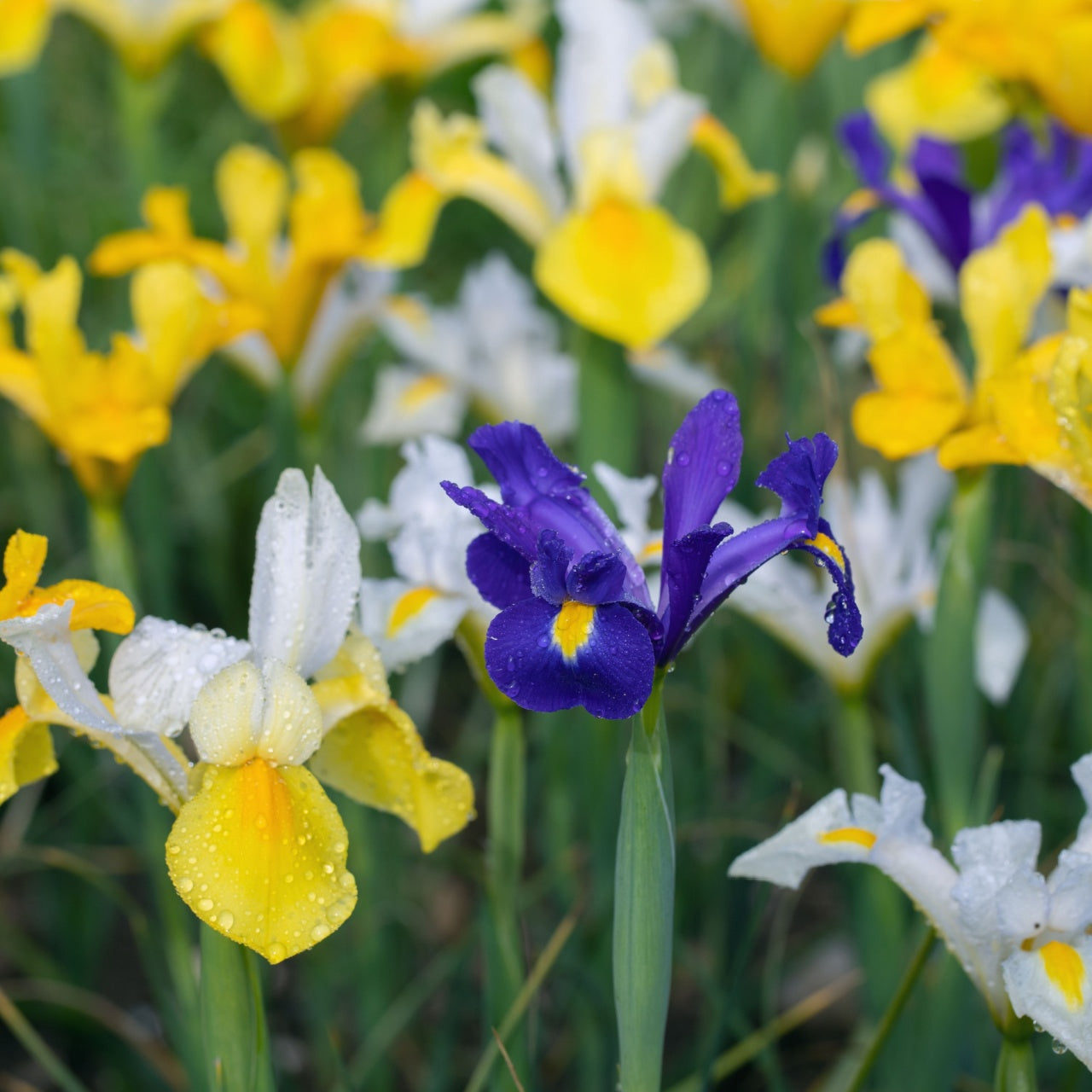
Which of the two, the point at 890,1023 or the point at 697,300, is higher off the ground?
the point at 697,300

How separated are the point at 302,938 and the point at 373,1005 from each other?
96cm

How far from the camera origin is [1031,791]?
1.84 m

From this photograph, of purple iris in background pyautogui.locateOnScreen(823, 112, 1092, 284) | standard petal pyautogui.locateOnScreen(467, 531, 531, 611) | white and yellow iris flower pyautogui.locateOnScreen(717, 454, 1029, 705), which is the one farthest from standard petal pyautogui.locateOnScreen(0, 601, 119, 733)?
purple iris in background pyautogui.locateOnScreen(823, 112, 1092, 284)

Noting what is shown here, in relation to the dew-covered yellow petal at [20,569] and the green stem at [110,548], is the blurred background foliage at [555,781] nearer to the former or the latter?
the green stem at [110,548]

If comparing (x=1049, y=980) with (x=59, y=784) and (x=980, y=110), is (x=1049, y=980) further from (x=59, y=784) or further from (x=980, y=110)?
(x=59, y=784)

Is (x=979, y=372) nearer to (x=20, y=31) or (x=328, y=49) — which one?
(x=328, y=49)

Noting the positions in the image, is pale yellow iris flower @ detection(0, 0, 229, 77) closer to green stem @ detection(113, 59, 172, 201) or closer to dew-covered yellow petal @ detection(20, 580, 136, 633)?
green stem @ detection(113, 59, 172, 201)

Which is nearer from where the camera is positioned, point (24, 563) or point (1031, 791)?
point (24, 563)

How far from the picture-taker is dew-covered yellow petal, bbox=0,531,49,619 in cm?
96

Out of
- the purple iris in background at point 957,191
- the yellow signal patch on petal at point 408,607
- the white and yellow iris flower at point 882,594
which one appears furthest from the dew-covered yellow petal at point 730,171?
the yellow signal patch on petal at point 408,607

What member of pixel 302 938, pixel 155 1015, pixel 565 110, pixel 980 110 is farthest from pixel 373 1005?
pixel 980 110

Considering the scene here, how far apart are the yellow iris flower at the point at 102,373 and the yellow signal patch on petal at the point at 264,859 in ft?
1.89

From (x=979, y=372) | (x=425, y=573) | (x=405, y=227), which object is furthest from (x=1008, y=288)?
(x=405, y=227)

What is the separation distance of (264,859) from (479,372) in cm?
130
